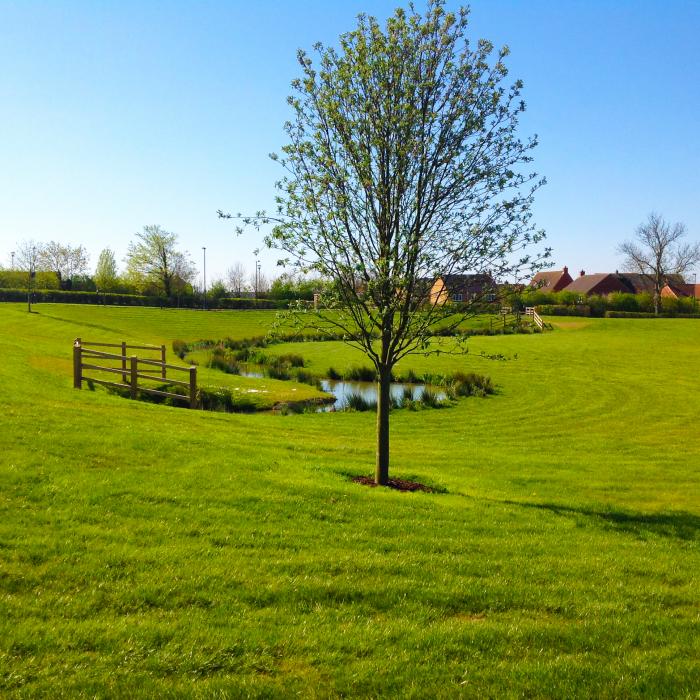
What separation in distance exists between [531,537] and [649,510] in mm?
4261

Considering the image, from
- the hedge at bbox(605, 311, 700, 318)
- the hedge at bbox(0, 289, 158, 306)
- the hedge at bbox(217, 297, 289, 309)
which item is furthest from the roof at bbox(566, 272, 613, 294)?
the hedge at bbox(0, 289, 158, 306)

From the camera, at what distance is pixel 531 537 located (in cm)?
959

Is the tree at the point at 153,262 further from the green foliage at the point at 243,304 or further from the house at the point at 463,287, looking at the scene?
the house at the point at 463,287

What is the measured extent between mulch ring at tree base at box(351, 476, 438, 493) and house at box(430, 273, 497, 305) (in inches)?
141

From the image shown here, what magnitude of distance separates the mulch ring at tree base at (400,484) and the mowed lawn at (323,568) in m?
0.50

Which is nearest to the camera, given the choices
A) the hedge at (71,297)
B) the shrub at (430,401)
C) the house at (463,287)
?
the house at (463,287)

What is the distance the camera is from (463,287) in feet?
39.8

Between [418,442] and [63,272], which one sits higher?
[63,272]

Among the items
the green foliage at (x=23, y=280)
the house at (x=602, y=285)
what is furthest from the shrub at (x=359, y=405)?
the house at (x=602, y=285)

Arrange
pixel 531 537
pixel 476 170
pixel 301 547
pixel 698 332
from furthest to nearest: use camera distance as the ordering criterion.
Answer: pixel 698 332, pixel 476 170, pixel 531 537, pixel 301 547

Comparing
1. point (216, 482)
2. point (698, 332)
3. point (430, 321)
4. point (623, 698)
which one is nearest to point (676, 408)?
point (430, 321)

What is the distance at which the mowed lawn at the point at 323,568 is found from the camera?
5.27 meters

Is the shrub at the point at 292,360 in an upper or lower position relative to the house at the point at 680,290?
lower

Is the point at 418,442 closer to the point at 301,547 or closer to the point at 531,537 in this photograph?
the point at 531,537
